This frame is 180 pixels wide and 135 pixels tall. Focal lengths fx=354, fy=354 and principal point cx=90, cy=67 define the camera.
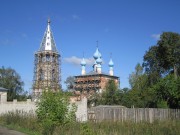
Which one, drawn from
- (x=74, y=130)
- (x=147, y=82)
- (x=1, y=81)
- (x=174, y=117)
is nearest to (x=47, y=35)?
(x=1, y=81)

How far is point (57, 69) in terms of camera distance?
257 feet

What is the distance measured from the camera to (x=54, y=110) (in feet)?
55.6

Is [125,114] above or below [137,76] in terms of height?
below

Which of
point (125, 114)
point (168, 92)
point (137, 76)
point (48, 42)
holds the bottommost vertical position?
point (125, 114)

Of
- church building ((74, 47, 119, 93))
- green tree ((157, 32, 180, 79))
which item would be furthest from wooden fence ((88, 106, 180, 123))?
church building ((74, 47, 119, 93))

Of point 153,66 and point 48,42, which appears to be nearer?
point 153,66

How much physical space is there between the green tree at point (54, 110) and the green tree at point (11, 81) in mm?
59870

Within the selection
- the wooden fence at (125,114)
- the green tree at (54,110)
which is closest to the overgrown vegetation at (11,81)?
the wooden fence at (125,114)

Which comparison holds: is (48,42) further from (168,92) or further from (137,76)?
(168,92)

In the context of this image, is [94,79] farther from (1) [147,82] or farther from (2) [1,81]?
(1) [147,82]

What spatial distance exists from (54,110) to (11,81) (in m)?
62.3

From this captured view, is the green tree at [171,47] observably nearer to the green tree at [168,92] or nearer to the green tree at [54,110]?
the green tree at [168,92]

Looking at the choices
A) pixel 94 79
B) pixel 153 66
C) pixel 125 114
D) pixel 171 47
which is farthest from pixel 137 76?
pixel 125 114

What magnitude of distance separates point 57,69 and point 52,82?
346 cm
